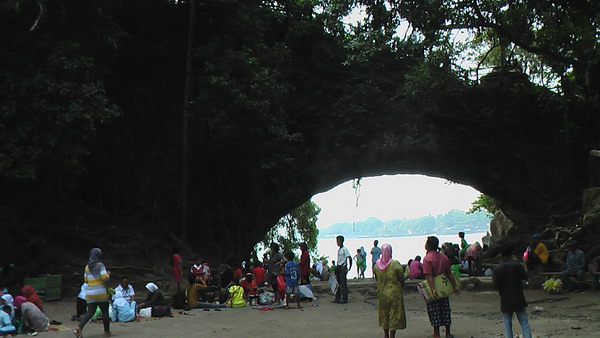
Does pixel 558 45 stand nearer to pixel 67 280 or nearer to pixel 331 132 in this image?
pixel 331 132

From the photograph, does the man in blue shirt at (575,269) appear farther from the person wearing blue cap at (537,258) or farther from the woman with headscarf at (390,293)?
the woman with headscarf at (390,293)

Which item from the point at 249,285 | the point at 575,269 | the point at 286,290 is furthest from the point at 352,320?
the point at 575,269

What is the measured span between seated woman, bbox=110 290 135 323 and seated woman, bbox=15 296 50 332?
1.21 m

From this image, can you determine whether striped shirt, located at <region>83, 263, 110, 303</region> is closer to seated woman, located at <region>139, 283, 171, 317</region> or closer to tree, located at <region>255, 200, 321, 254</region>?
seated woman, located at <region>139, 283, 171, 317</region>

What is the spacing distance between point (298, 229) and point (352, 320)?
20741 mm

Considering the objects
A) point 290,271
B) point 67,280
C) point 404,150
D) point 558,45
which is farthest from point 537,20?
point 67,280

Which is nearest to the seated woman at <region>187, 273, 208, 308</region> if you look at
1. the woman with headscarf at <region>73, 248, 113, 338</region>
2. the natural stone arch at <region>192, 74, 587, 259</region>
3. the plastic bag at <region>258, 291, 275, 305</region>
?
the plastic bag at <region>258, 291, 275, 305</region>

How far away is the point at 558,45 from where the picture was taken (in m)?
15.5

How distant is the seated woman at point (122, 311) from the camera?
10.5 metres

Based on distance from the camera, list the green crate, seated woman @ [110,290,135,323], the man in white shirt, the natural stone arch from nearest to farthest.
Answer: seated woman @ [110,290,135,323]
the man in white shirt
the green crate
the natural stone arch

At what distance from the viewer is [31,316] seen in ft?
31.3

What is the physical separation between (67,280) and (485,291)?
9814 millimetres

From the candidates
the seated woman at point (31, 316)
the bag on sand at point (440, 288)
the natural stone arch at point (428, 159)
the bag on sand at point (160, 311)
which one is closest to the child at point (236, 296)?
the bag on sand at point (160, 311)

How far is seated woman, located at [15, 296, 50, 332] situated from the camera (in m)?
9.49
